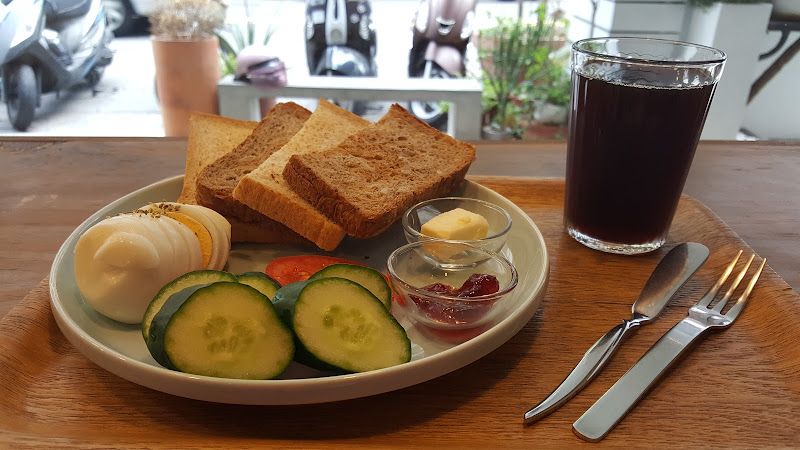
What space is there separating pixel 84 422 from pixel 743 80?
13.8 feet

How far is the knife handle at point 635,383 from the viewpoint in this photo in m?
0.82

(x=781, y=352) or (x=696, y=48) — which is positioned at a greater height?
(x=696, y=48)

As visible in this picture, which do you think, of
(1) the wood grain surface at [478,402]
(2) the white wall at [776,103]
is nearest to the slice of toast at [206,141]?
(1) the wood grain surface at [478,402]

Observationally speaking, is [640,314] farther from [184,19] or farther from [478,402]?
[184,19]

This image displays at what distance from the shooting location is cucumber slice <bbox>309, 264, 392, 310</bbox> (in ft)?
3.25

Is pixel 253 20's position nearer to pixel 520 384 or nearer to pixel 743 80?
pixel 743 80

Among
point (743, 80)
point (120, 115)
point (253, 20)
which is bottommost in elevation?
point (120, 115)

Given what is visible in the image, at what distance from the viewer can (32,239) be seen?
1.42 meters

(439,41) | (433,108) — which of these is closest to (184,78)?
(433,108)

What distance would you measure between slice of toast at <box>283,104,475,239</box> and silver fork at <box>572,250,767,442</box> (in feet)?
1.99

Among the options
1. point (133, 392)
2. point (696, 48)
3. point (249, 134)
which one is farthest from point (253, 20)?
point (133, 392)

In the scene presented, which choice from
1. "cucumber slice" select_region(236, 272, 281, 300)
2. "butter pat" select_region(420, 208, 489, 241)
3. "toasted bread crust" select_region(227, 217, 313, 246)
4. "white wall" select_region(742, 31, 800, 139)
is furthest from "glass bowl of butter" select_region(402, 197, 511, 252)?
"white wall" select_region(742, 31, 800, 139)

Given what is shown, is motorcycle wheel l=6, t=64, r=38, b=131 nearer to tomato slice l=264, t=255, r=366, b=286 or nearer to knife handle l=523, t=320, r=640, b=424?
tomato slice l=264, t=255, r=366, b=286

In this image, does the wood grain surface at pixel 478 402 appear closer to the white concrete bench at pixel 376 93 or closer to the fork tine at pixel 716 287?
the fork tine at pixel 716 287
